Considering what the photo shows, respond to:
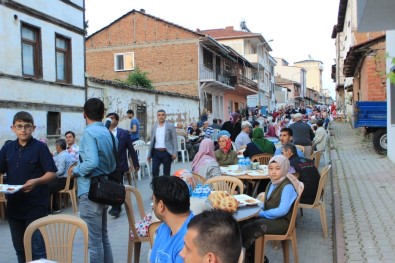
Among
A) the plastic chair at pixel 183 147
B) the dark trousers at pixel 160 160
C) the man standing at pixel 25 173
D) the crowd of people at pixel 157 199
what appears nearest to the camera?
the crowd of people at pixel 157 199

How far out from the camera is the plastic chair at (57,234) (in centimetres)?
373

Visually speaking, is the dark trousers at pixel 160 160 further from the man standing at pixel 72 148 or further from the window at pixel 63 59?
the window at pixel 63 59

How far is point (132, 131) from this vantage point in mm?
13266

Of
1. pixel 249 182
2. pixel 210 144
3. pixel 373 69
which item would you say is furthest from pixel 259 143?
pixel 373 69

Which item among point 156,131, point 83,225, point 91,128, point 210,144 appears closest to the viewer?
point 83,225

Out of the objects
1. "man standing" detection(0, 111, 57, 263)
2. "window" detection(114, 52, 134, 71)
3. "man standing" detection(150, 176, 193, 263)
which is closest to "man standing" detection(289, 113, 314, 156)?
"man standing" detection(0, 111, 57, 263)

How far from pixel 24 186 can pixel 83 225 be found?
0.70 meters

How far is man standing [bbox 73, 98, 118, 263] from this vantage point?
4078mm

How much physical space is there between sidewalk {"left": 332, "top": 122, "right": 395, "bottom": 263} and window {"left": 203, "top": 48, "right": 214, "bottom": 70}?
54.4 feet

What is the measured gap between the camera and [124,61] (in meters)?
29.8

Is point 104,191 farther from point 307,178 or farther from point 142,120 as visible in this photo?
point 142,120

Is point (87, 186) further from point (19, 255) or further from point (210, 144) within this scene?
point (210, 144)

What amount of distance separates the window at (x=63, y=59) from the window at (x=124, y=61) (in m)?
13.6

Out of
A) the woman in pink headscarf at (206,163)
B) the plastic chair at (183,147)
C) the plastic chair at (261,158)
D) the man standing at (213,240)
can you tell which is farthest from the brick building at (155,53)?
the man standing at (213,240)
